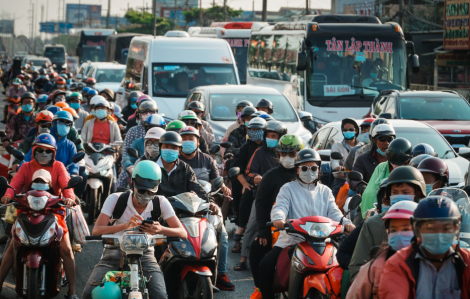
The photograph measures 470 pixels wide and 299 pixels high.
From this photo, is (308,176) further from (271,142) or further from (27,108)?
(27,108)

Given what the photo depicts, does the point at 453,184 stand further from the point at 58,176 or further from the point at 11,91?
the point at 11,91

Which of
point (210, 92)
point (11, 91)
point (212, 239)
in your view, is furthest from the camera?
point (11, 91)

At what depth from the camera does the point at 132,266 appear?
17.7ft

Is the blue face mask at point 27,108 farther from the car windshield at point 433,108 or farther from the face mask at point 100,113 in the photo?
the car windshield at point 433,108

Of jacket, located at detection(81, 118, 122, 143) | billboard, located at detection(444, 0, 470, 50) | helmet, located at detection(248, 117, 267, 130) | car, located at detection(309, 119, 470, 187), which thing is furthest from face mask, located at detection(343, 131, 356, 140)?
billboard, located at detection(444, 0, 470, 50)

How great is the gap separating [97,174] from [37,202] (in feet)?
15.1

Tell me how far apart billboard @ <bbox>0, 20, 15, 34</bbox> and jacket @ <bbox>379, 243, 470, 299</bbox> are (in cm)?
15133

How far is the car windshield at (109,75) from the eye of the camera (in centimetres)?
3078

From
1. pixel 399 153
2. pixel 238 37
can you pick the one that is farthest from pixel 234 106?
pixel 238 37

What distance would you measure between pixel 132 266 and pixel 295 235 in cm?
135

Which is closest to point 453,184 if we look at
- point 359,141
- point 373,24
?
point 359,141

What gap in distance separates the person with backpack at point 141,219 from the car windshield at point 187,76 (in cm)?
1293

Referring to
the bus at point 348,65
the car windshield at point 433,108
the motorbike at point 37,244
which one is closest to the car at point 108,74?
the bus at point 348,65

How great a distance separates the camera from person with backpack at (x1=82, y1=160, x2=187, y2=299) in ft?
18.8
